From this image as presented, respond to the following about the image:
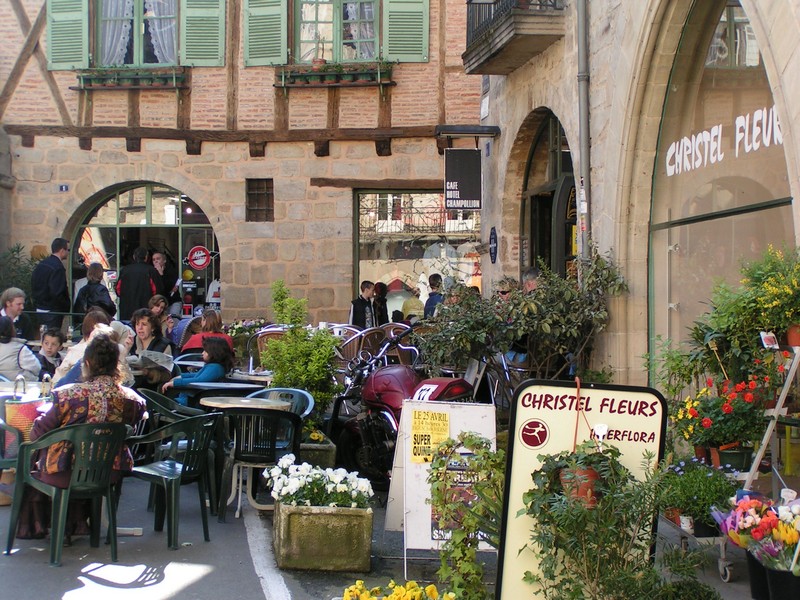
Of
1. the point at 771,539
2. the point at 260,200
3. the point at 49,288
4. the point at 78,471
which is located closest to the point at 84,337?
the point at 78,471

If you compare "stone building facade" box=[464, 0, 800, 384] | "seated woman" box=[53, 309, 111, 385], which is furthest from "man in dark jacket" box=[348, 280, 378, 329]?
"seated woman" box=[53, 309, 111, 385]

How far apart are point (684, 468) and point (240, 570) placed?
2.63 metres

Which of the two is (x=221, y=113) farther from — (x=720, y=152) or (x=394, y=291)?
(x=720, y=152)

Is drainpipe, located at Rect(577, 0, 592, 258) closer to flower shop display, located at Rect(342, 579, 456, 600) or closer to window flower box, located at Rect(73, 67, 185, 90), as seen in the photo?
flower shop display, located at Rect(342, 579, 456, 600)

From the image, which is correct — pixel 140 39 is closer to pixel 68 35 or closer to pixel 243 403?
pixel 68 35

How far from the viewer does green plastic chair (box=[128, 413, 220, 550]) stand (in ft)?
21.0

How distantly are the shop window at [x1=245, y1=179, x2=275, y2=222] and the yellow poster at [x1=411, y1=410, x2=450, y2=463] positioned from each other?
462 inches

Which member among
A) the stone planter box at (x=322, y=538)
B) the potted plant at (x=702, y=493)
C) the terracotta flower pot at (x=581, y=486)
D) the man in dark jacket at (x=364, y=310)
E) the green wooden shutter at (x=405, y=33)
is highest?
the green wooden shutter at (x=405, y=33)

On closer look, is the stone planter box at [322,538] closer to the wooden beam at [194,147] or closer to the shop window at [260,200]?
the shop window at [260,200]

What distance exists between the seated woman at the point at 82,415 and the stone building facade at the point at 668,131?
4010 millimetres

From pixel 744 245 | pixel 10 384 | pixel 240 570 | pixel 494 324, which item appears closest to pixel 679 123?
pixel 744 245

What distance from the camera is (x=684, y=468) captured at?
229 inches

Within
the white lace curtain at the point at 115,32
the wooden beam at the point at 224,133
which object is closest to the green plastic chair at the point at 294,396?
the wooden beam at the point at 224,133

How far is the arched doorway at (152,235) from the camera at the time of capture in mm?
17719
